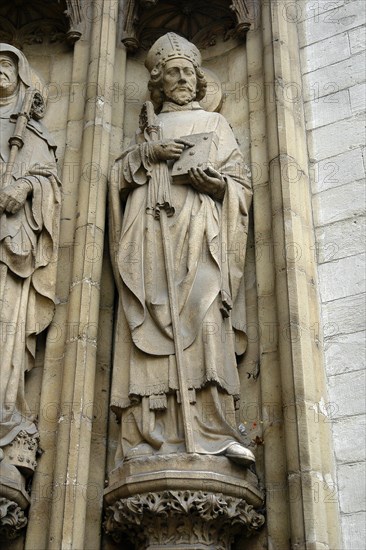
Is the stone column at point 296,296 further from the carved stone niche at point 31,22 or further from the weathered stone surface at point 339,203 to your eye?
the carved stone niche at point 31,22

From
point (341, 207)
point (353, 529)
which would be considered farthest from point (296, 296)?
point (353, 529)

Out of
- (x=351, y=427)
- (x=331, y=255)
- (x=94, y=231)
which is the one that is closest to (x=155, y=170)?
(x=94, y=231)

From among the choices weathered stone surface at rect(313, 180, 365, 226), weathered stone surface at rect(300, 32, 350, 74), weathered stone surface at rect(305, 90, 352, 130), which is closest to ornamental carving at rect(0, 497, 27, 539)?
weathered stone surface at rect(313, 180, 365, 226)

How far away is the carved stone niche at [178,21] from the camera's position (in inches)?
308

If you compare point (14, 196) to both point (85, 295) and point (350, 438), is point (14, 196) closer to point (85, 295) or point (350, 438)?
point (85, 295)

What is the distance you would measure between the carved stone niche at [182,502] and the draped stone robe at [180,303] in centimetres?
12

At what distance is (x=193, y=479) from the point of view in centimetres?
522

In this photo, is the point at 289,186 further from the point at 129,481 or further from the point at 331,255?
the point at 129,481

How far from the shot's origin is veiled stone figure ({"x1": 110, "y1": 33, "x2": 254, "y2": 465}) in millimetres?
5543

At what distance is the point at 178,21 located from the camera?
810cm

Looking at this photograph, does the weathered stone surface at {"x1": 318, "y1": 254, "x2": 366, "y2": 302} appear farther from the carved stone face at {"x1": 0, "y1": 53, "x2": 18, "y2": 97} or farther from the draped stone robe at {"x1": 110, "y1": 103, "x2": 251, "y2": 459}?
the carved stone face at {"x1": 0, "y1": 53, "x2": 18, "y2": 97}

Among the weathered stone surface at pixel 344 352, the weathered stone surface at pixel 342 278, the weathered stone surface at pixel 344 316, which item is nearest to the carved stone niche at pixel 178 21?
the weathered stone surface at pixel 342 278

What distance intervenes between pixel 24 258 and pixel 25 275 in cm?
11

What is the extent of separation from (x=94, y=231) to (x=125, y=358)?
3.36ft
